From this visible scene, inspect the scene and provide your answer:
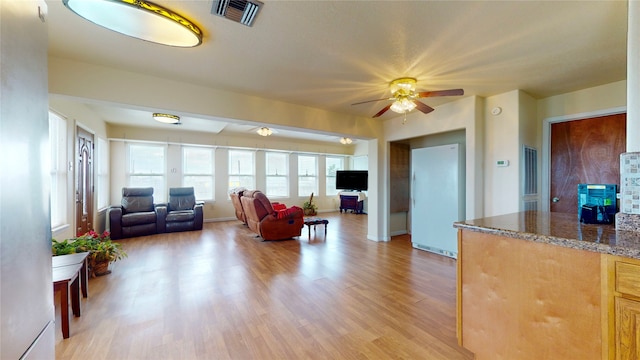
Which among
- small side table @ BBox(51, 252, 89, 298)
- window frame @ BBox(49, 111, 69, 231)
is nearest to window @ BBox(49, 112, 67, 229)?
window frame @ BBox(49, 111, 69, 231)

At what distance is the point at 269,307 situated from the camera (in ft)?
7.91

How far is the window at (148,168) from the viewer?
6.26m

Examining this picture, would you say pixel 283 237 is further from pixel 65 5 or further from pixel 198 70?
pixel 65 5

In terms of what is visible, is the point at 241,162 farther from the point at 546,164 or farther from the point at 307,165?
the point at 546,164

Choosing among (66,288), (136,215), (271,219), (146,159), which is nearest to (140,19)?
(66,288)

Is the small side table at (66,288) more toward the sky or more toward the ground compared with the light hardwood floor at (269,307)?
more toward the sky

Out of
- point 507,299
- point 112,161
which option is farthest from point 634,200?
point 112,161

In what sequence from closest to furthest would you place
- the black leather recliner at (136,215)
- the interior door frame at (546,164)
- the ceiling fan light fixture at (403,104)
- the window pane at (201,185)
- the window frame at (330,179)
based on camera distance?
1. the ceiling fan light fixture at (403,104)
2. the interior door frame at (546,164)
3. the black leather recliner at (136,215)
4. the window pane at (201,185)
5. the window frame at (330,179)

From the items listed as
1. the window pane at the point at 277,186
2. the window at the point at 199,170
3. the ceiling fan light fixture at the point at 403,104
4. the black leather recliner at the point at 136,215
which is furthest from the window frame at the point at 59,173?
the window pane at the point at 277,186

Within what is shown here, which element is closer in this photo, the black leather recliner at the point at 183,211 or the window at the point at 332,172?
the black leather recliner at the point at 183,211

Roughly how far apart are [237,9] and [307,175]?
727 centimetres

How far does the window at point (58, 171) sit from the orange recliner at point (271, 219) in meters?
2.66

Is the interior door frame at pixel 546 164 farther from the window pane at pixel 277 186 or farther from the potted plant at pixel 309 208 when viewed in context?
the window pane at pixel 277 186

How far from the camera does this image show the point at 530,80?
3.00 meters
